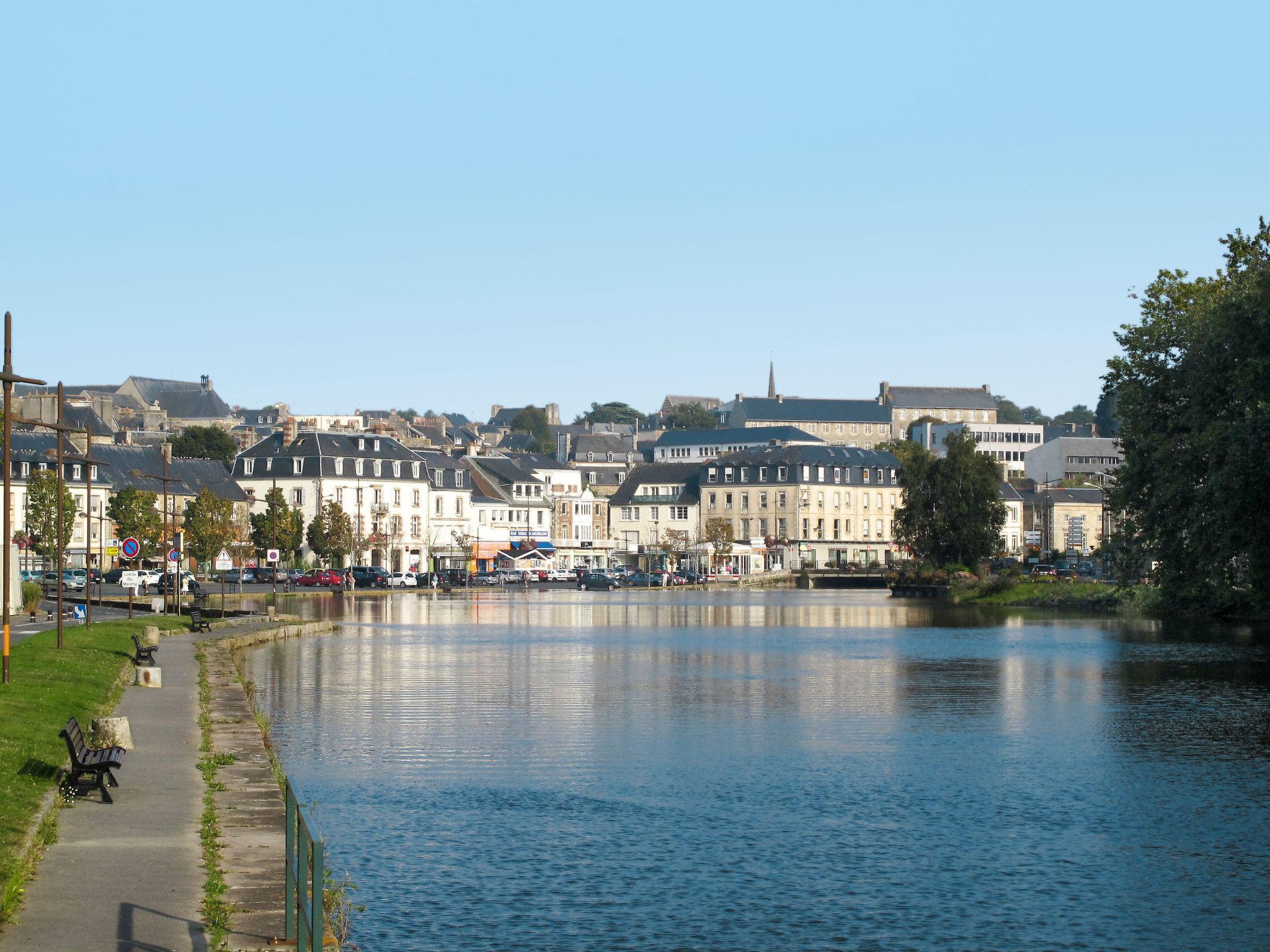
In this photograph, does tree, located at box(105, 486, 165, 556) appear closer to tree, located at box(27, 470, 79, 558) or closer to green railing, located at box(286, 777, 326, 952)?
tree, located at box(27, 470, 79, 558)

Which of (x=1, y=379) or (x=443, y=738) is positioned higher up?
(x=1, y=379)

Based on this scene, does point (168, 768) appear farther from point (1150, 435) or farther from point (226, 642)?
point (1150, 435)

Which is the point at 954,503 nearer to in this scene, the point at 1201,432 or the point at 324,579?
the point at 324,579

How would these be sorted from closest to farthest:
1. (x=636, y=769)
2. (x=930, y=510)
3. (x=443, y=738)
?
(x=636, y=769), (x=443, y=738), (x=930, y=510)

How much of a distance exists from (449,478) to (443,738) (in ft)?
383

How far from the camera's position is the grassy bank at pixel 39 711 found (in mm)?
15609

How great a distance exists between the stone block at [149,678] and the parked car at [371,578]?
84.5 m

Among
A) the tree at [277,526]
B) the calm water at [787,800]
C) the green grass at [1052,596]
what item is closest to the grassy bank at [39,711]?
the calm water at [787,800]

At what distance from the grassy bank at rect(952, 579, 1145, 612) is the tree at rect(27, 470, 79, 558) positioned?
58827 millimetres

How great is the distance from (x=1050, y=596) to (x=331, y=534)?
56.3 m

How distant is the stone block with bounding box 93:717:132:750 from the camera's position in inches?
867

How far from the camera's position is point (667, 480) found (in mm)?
174875

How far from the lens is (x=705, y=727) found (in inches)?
1257

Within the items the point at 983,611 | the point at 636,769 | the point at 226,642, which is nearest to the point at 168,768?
the point at 636,769
